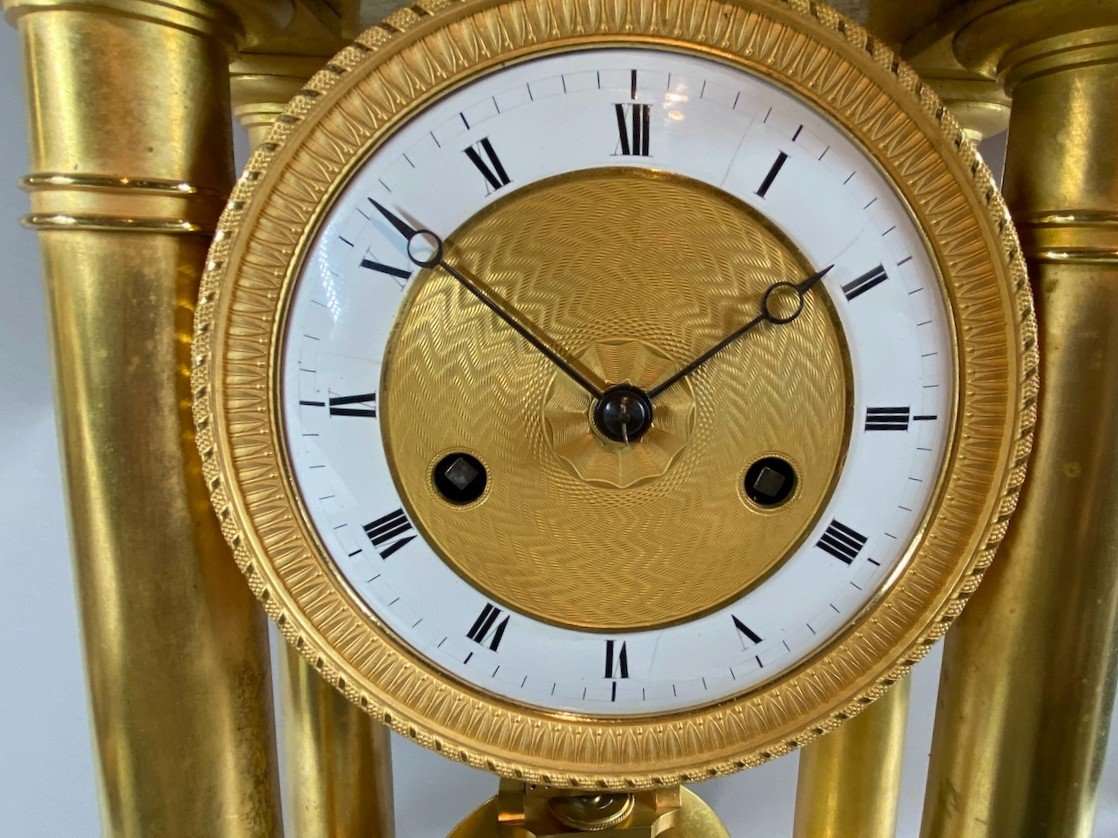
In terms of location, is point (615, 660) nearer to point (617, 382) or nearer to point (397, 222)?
point (617, 382)

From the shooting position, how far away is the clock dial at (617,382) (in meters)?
0.44

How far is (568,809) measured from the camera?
0.59m

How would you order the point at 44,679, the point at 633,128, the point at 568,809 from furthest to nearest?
the point at 44,679 < the point at 568,809 < the point at 633,128

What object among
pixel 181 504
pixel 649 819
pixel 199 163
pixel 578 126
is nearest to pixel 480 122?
pixel 578 126

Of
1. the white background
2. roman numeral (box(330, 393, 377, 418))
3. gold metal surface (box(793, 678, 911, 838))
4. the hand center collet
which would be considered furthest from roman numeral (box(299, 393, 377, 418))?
gold metal surface (box(793, 678, 911, 838))

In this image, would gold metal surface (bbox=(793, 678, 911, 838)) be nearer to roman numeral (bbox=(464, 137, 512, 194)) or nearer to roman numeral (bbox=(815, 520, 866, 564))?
roman numeral (bbox=(815, 520, 866, 564))

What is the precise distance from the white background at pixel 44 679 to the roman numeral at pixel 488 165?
489mm

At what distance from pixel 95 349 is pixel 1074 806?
0.68 metres

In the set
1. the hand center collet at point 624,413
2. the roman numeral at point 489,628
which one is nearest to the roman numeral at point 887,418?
the hand center collet at point 624,413

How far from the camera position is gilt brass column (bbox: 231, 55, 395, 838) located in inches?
24.5

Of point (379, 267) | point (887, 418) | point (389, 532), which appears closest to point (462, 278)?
point (379, 267)

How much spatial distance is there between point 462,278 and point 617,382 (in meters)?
0.11

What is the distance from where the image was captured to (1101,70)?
455mm

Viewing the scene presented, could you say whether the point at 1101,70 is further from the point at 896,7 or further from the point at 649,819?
the point at 649,819
